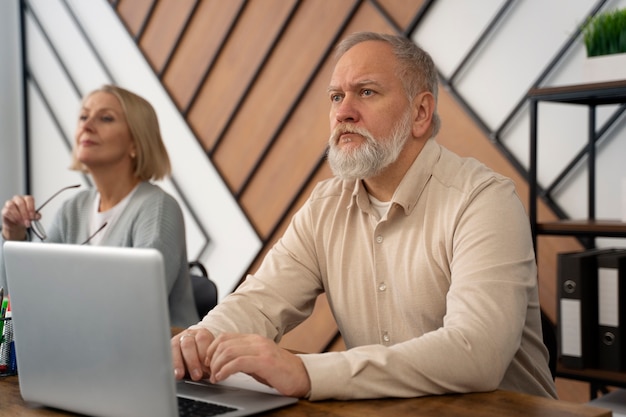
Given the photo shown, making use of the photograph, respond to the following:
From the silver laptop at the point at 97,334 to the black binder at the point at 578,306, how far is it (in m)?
1.18

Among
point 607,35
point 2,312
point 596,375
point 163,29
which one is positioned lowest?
point 596,375

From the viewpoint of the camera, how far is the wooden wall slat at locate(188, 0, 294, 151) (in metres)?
3.17

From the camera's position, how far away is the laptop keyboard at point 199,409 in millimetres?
1006

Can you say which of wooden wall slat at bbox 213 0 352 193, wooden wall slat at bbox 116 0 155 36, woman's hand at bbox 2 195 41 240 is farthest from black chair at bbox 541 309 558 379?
wooden wall slat at bbox 116 0 155 36

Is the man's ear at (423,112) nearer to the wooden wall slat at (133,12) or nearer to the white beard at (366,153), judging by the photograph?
the white beard at (366,153)

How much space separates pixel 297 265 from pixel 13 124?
309cm

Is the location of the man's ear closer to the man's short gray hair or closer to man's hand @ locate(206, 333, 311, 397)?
the man's short gray hair

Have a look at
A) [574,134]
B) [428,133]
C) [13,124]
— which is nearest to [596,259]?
[574,134]

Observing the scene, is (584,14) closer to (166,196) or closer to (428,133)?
(428,133)

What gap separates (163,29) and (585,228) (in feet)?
7.30

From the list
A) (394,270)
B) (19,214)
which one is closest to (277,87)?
(19,214)

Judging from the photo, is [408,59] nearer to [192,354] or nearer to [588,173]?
[192,354]

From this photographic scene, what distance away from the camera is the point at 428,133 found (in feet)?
5.50

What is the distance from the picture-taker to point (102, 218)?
2.42 m
